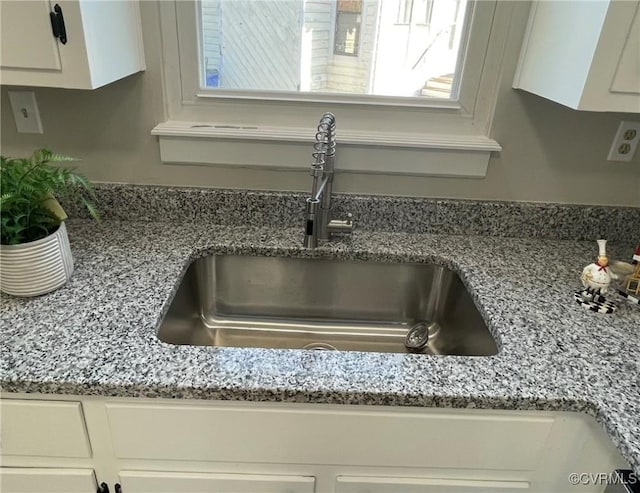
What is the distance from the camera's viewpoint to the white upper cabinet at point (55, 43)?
0.81m

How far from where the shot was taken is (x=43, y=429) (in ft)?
2.61

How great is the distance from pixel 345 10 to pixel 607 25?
0.57 meters

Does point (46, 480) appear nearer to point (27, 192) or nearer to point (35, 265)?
point (35, 265)

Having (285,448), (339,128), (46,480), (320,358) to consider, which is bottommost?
(46,480)

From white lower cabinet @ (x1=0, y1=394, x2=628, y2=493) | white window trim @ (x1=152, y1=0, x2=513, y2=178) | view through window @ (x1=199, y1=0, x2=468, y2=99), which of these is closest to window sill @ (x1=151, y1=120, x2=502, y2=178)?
white window trim @ (x1=152, y1=0, x2=513, y2=178)

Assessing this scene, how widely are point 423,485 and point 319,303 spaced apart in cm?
51

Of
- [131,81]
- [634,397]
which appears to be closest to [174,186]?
[131,81]

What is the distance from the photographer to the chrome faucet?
3.43 ft

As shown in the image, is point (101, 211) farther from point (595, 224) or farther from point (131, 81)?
point (595, 224)

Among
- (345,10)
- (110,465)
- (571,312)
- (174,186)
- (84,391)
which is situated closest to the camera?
(84,391)

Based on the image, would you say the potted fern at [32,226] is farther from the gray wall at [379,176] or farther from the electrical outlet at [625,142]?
the electrical outlet at [625,142]

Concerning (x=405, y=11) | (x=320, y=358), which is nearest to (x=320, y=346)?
(x=320, y=358)

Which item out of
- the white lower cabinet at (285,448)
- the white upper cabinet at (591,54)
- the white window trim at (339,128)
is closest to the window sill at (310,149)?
the white window trim at (339,128)

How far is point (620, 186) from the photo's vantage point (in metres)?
1.24
